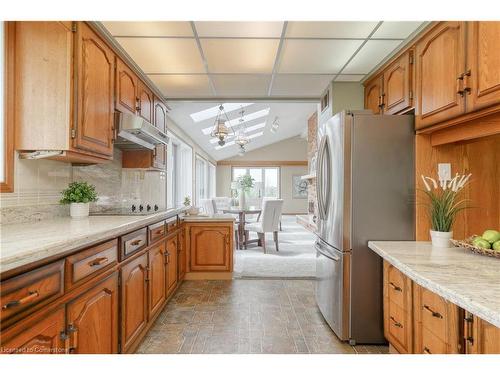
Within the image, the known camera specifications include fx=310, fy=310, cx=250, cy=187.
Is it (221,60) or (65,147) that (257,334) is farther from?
(221,60)

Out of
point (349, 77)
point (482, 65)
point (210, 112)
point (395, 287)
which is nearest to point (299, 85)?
point (349, 77)

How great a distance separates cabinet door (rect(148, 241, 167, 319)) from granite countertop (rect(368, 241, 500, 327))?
5.59 feet

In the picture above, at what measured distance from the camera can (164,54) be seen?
104 inches

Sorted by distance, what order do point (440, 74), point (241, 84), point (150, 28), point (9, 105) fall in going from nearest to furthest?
point (9, 105) → point (440, 74) → point (150, 28) → point (241, 84)

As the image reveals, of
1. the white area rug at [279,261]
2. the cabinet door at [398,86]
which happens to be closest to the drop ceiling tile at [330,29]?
the cabinet door at [398,86]

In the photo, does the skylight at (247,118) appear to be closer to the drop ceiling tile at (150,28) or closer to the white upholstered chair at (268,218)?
the white upholstered chair at (268,218)

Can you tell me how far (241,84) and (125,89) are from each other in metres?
1.23

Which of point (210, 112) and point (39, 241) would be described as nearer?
point (39, 241)

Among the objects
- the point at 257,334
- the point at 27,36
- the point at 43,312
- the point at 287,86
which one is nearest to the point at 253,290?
the point at 257,334

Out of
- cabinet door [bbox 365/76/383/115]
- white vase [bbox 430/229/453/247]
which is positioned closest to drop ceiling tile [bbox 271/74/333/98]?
cabinet door [bbox 365/76/383/115]

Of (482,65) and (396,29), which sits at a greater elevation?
(396,29)

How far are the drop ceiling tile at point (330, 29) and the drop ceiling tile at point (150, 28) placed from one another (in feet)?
2.46

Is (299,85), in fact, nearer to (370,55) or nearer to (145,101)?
(370,55)

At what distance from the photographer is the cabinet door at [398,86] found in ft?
7.85
